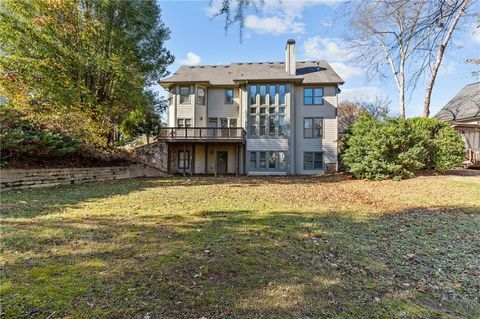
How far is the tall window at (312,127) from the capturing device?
2105 cm

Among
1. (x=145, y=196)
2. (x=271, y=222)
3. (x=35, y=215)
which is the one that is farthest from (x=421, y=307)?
(x=145, y=196)

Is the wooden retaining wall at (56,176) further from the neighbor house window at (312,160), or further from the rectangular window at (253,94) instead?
the neighbor house window at (312,160)

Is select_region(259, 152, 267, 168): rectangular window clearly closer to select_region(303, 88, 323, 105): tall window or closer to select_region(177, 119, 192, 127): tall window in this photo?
select_region(303, 88, 323, 105): tall window

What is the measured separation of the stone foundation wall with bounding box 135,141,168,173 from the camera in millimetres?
19297

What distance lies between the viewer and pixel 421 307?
2848mm

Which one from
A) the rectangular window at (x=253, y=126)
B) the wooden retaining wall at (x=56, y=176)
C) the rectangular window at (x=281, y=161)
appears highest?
the rectangular window at (x=253, y=126)

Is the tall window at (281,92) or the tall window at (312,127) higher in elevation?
the tall window at (281,92)

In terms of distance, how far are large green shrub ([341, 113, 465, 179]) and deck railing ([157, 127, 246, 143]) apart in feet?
28.0

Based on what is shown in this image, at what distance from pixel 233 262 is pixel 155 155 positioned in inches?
682

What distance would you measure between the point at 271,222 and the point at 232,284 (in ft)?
9.44

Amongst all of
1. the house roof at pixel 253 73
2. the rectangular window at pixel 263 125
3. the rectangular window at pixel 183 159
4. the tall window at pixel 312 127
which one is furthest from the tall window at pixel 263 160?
the rectangular window at pixel 183 159

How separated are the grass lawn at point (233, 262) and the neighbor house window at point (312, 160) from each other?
14071 millimetres

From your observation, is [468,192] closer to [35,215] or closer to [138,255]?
[138,255]

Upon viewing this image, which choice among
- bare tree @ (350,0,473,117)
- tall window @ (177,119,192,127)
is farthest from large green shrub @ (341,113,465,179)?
tall window @ (177,119,192,127)
